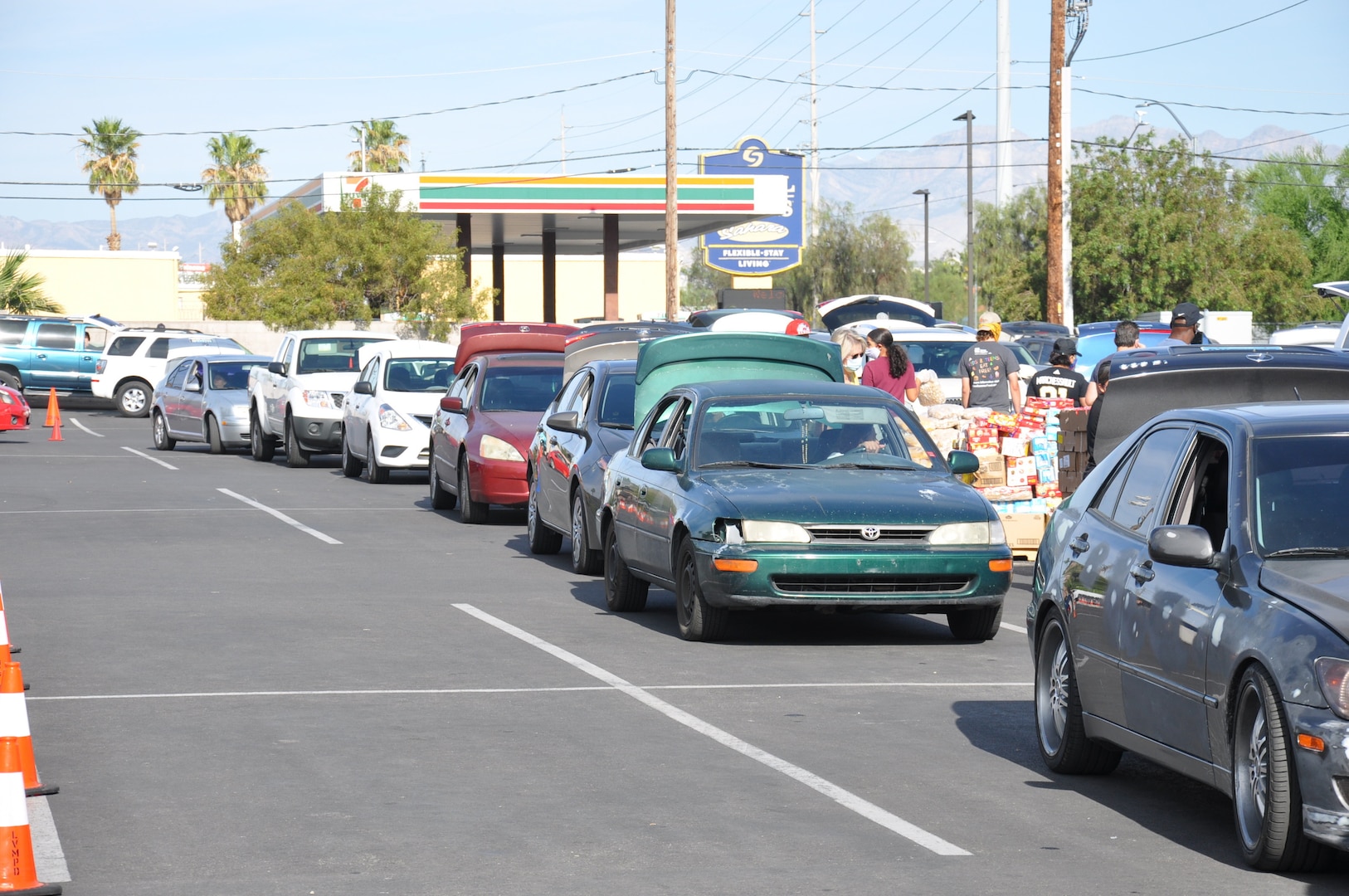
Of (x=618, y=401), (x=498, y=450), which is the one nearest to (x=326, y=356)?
(x=498, y=450)

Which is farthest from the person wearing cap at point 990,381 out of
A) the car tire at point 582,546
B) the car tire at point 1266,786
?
the car tire at point 1266,786

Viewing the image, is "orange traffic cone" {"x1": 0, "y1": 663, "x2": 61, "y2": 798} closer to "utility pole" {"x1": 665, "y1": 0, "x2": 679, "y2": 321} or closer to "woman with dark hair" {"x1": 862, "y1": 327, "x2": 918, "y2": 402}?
"woman with dark hair" {"x1": 862, "y1": 327, "x2": 918, "y2": 402}

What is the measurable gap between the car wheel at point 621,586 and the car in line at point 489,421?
5.52m

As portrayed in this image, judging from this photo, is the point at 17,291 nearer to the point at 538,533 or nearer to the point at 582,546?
the point at 538,533

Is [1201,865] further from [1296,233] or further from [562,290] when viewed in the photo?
[562,290]

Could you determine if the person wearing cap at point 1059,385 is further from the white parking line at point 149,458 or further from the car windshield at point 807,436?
the white parking line at point 149,458

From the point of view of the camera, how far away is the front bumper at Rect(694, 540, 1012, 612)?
10.7 metres

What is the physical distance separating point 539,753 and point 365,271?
42046mm

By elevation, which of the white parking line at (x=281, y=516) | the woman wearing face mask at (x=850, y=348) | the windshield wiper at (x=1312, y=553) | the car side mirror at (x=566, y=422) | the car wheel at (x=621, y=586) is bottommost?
the white parking line at (x=281, y=516)

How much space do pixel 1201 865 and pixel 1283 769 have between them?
0.64 metres

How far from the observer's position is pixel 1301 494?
6426mm

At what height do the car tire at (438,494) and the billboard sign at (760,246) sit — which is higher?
the billboard sign at (760,246)

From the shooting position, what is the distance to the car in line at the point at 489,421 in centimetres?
1841

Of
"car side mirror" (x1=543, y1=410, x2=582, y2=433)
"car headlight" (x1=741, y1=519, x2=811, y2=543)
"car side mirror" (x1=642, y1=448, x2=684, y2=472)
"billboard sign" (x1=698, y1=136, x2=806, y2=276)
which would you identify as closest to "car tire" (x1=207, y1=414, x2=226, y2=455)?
"car side mirror" (x1=543, y1=410, x2=582, y2=433)
